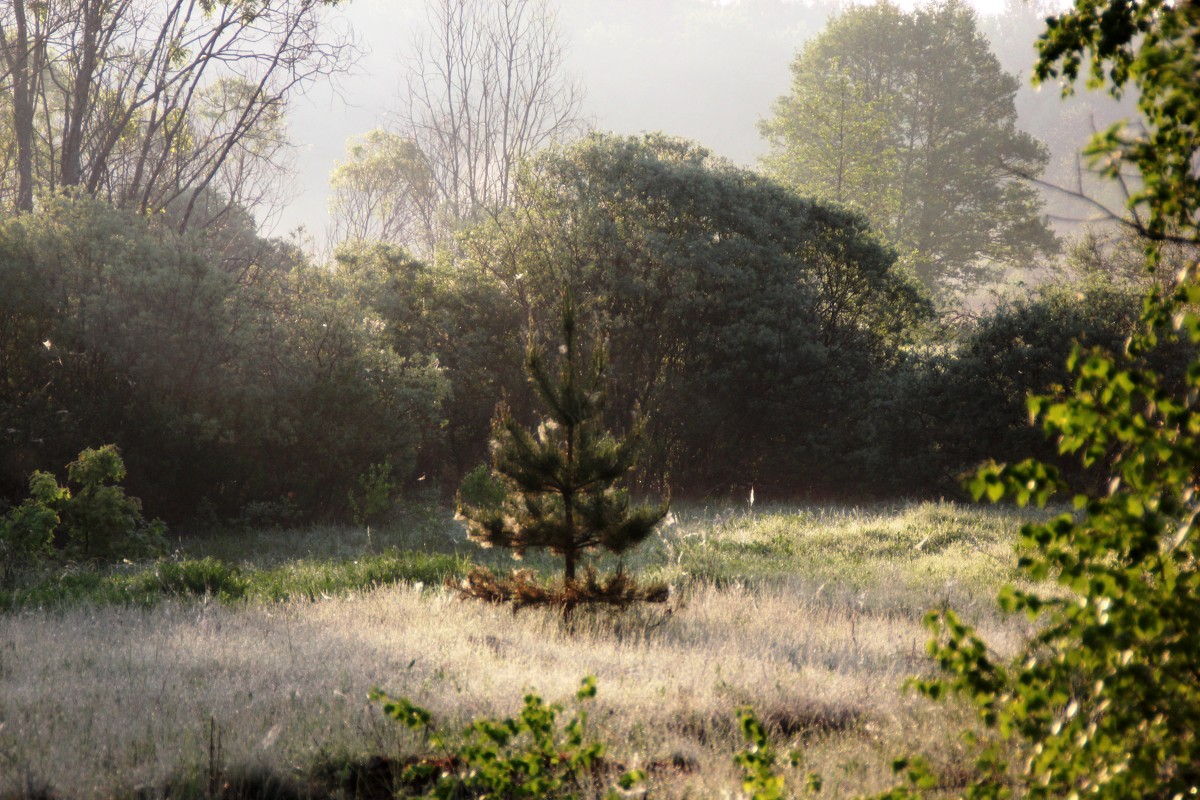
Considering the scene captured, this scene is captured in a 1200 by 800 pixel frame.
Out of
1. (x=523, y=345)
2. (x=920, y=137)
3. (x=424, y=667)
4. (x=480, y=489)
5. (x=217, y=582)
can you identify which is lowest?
(x=217, y=582)

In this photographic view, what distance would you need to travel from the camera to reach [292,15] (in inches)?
809

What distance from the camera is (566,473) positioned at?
7812mm

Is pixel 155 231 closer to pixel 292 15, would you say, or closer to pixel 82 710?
pixel 292 15

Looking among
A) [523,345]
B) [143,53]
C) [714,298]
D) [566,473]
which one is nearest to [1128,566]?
[566,473]

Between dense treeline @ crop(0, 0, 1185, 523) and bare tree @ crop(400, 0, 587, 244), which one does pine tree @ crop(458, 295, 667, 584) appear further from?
bare tree @ crop(400, 0, 587, 244)

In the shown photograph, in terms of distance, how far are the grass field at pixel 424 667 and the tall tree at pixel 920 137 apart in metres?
33.8

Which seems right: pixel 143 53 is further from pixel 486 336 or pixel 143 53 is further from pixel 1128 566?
pixel 1128 566

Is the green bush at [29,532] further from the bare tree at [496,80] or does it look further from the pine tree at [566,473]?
the bare tree at [496,80]

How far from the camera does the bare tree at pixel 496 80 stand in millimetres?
33531

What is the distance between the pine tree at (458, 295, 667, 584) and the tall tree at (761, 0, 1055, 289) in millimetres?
35971

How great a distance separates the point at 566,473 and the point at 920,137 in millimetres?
45294

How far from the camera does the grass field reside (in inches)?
189

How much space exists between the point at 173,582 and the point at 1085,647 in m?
9.22

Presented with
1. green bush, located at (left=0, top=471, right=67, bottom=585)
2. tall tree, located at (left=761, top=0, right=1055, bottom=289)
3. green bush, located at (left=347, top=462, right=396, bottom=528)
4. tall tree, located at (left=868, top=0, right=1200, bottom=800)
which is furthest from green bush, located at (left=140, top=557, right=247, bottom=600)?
tall tree, located at (left=761, top=0, right=1055, bottom=289)
